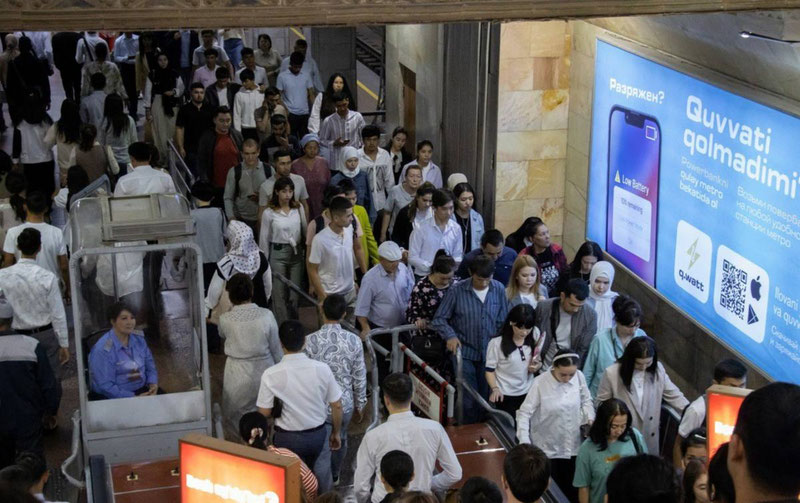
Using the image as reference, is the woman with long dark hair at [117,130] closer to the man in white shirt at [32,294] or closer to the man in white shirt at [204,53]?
the man in white shirt at [204,53]

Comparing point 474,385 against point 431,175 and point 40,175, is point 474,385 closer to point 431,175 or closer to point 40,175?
point 431,175

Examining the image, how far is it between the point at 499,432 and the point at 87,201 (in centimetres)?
355

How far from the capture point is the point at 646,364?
7.83 meters

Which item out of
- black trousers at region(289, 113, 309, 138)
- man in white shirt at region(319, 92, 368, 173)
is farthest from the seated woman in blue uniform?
black trousers at region(289, 113, 309, 138)

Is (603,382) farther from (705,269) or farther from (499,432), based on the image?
(705,269)

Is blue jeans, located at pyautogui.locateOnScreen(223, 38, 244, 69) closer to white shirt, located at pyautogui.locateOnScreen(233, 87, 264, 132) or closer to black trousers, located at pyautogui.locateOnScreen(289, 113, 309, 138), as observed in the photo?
black trousers, located at pyautogui.locateOnScreen(289, 113, 309, 138)

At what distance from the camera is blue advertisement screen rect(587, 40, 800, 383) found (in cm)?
870

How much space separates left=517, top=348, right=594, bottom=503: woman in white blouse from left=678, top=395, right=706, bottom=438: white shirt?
0.61m

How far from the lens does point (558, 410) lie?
763cm

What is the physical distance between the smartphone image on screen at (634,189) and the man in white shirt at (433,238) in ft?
6.11

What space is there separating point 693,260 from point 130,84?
1258 centimetres

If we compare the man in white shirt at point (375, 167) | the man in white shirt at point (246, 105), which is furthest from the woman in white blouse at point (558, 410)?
the man in white shirt at point (246, 105)

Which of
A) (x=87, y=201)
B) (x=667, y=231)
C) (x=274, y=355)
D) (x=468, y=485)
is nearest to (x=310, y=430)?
(x=274, y=355)

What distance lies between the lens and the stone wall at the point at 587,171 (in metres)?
9.65
